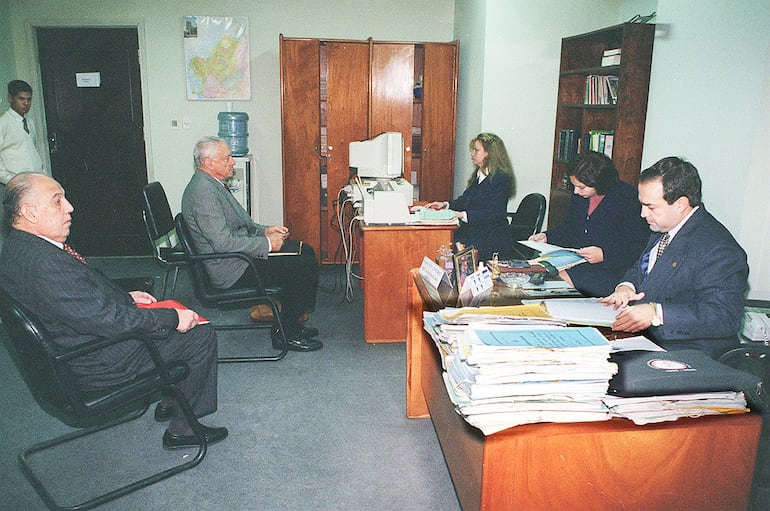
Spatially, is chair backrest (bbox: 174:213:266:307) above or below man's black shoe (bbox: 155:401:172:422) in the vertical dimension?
above

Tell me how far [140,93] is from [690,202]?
5240 mm

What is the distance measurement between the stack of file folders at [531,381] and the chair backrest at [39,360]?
4.66 feet

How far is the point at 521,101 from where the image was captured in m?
5.27

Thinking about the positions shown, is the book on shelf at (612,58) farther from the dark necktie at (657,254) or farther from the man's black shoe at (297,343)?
the man's black shoe at (297,343)

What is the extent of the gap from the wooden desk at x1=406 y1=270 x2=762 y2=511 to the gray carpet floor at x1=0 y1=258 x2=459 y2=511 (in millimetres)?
899

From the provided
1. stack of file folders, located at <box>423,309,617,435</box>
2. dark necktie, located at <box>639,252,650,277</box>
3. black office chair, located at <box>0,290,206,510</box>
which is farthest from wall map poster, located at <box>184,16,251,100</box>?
stack of file folders, located at <box>423,309,617,435</box>

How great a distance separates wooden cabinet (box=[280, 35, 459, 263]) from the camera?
550 centimetres

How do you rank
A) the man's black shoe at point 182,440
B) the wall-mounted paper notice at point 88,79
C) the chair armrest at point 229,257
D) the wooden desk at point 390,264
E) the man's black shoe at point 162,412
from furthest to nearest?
1. the wall-mounted paper notice at point 88,79
2. the wooden desk at point 390,264
3. the chair armrest at point 229,257
4. the man's black shoe at point 162,412
5. the man's black shoe at point 182,440

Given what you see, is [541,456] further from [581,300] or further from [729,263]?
[729,263]

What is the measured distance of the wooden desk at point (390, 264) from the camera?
12.2 feet

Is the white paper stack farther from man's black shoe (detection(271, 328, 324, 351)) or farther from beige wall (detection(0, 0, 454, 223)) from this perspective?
beige wall (detection(0, 0, 454, 223))

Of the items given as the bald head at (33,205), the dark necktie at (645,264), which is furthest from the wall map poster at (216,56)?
the dark necktie at (645,264)

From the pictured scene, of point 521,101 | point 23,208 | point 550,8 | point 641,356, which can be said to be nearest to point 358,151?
point 521,101

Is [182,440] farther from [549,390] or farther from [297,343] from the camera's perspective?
[549,390]
